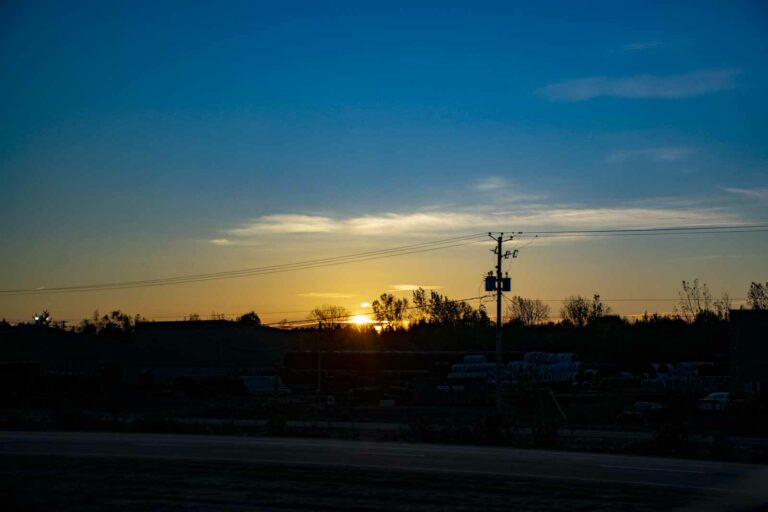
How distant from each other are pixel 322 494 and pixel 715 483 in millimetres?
8557

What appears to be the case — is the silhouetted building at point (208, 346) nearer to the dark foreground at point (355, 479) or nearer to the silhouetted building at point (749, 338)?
the silhouetted building at point (749, 338)

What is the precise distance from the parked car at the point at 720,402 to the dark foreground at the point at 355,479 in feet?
82.5

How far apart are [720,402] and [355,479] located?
1418 inches

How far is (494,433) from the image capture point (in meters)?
30.2

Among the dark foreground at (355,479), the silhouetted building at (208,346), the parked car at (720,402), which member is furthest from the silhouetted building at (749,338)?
the silhouetted building at (208,346)

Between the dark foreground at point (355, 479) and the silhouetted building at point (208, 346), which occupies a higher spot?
the silhouetted building at point (208, 346)

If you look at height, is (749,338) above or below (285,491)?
above

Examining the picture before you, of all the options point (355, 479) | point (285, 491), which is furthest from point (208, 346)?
point (285, 491)

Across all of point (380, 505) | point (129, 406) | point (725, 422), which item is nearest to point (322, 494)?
point (380, 505)

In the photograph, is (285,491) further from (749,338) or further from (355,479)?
(749,338)

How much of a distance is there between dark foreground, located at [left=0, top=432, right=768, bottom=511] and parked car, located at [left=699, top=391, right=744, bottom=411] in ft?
82.5

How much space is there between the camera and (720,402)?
47.6m

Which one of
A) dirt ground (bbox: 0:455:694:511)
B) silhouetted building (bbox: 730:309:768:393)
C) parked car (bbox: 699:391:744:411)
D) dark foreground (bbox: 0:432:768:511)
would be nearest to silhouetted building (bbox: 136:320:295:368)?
silhouetted building (bbox: 730:309:768:393)

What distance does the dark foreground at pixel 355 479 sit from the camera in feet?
47.7
